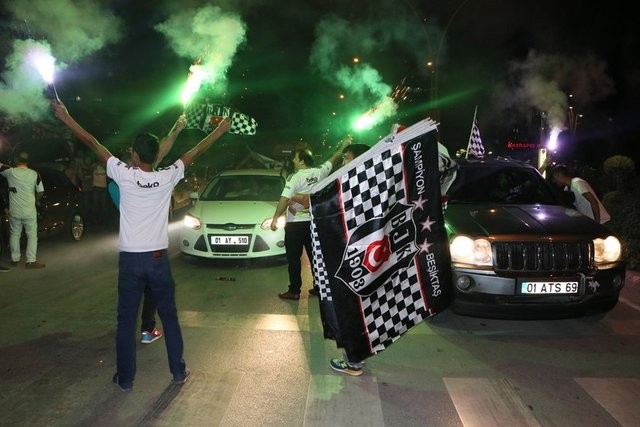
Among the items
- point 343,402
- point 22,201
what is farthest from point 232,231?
point 343,402

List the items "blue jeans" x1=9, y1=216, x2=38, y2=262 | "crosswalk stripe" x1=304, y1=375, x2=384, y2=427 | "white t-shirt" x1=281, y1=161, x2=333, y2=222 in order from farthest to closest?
1. "blue jeans" x1=9, y1=216, x2=38, y2=262
2. "white t-shirt" x1=281, y1=161, x2=333, y2=222
3. "crosswalk stripe" x1=304, y1=375, x2=384, y2=427

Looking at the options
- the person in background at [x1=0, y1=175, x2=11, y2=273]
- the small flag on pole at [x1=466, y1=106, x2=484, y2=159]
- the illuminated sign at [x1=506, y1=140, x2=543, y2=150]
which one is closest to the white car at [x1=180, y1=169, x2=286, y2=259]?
the person in background at [x1=0, y1=175, x2=11, y2=273]

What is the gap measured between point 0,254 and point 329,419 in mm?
7144

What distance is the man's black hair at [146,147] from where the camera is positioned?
372 centimetres

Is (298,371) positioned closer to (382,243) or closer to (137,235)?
(382,243)

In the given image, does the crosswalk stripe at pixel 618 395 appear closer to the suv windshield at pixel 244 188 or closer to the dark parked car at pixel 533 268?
the dark parked car at pixel 533 268

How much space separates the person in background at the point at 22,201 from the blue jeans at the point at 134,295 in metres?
4.96

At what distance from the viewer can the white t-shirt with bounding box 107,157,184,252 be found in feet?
12.1

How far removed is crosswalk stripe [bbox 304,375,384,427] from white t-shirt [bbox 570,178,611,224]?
3989mm

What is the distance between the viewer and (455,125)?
45.3 m

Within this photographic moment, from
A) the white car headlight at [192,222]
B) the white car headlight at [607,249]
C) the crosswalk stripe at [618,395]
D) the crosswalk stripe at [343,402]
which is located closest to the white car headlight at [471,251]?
the white car headlight at [607,249]

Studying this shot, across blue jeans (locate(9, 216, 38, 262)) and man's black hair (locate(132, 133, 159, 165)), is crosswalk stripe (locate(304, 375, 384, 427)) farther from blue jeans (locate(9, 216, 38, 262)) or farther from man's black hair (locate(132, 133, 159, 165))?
blue jeans (locate(9, 216, 38, 262))

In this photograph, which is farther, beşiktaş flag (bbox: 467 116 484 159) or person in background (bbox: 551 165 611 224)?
beşiktaş flag (bbox: 467 116 484 159)

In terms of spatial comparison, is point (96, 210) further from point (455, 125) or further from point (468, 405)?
point (455, 125)
